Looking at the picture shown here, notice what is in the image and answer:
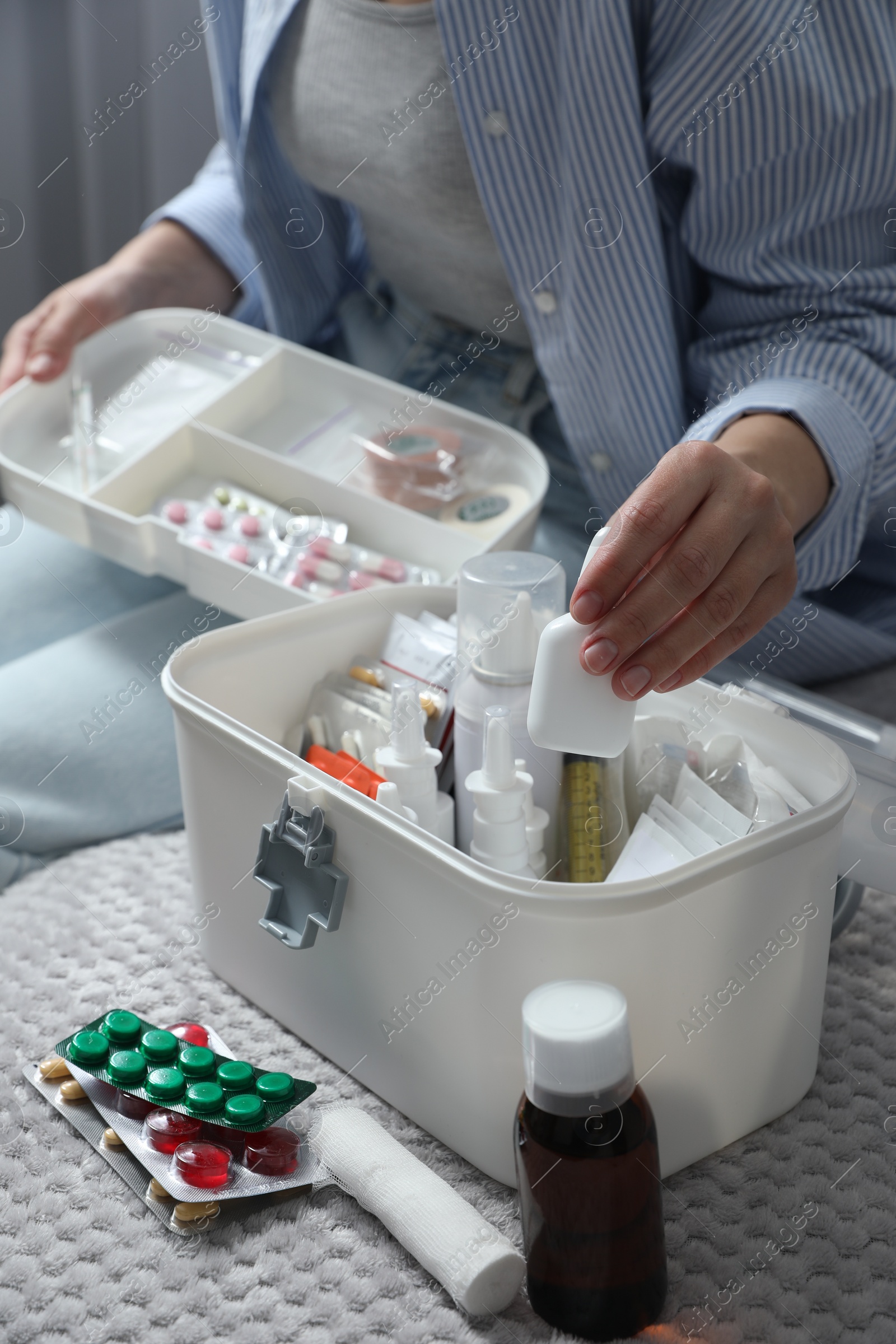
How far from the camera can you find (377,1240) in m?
0.43

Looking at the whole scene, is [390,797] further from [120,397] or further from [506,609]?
[120,397]

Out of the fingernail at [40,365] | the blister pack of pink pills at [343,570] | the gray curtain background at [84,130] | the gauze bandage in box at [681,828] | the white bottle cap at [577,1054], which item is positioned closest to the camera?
the white bottle cap at [577,1054]

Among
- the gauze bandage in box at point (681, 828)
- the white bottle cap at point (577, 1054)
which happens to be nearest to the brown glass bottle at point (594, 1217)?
the white bottle cap at point (577, 1054)

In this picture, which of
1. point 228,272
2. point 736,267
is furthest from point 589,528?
point 228,272

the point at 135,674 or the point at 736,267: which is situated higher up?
the point at 736,267

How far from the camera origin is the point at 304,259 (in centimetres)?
89

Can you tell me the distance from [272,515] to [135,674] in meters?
0.13

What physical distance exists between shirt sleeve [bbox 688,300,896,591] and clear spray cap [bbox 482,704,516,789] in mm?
232

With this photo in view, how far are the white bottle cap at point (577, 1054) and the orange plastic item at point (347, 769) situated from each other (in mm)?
146

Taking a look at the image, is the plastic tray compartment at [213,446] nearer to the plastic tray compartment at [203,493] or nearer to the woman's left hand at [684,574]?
the plastic tray compartment at [203,493]

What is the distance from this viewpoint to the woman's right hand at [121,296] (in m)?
0.84

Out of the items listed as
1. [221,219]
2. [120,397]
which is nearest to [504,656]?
[120,397]

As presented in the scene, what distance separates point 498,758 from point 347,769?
95 millimetres

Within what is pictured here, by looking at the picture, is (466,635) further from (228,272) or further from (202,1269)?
(228,272)
